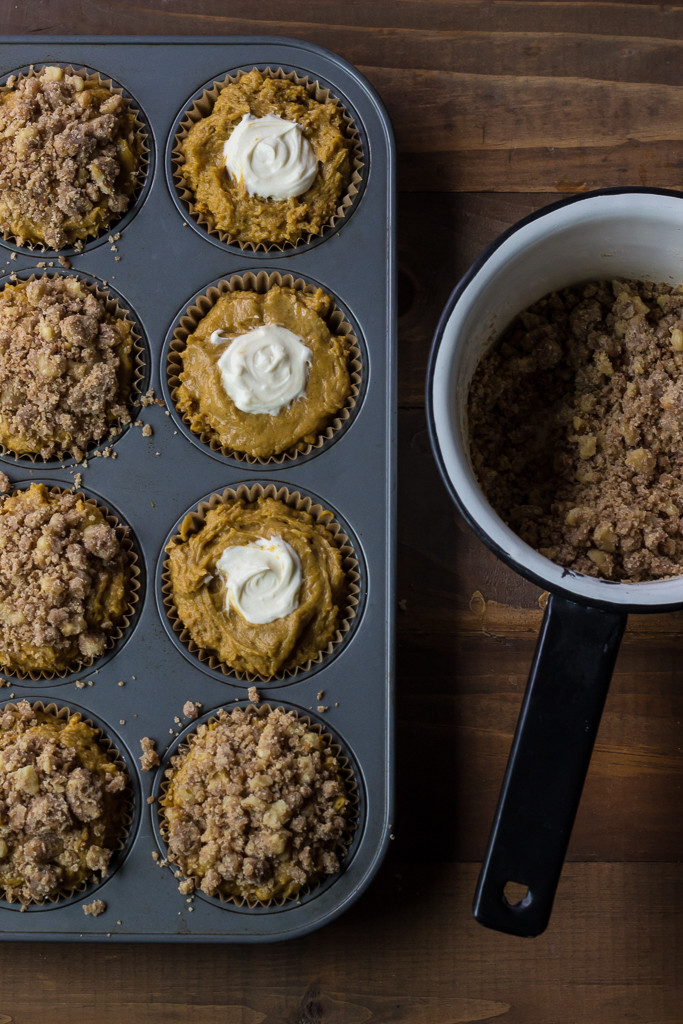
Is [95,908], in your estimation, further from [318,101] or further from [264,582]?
[318,101]

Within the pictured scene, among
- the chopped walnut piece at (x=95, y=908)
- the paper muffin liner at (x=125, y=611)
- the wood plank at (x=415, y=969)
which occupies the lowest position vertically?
the wood plank at (x=415, y=969)

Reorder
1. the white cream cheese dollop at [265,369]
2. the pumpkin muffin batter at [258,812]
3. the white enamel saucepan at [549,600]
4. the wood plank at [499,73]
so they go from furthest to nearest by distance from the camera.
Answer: the wood plank at [499,73] → the white cream cheese dollop at [265,369] → the pumpkin muffin batter at [258,812] → the white enamel saucepan at [549,600]

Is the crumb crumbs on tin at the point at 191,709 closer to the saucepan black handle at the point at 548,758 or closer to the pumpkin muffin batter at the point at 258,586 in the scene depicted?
the pumpkin muffin batter at the point at 258,586

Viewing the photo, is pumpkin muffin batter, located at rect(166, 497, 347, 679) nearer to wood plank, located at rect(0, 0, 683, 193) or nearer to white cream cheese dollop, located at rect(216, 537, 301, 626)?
white cream cheese dollop, located at rect(216, 537, 301, 626)

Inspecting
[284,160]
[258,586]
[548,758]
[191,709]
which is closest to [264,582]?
[258,586]

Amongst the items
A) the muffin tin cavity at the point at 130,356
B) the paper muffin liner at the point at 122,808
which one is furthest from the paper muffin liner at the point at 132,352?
the paper muffin liner at the point at 122,808

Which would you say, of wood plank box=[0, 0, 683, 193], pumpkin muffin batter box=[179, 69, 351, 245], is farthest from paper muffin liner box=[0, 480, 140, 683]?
wood plank box=[0, 0, 683, 193]

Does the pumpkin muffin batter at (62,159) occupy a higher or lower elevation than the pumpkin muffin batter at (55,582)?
higher
